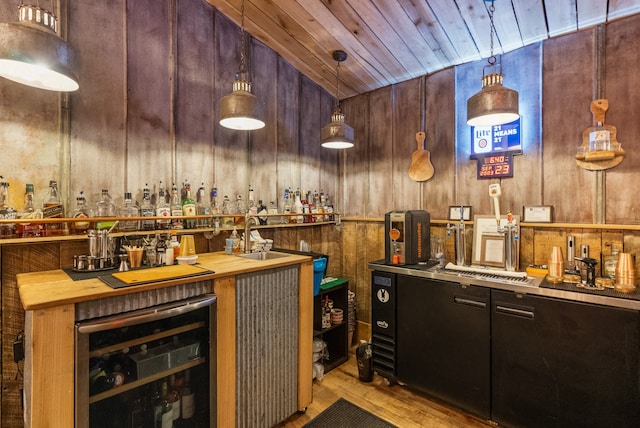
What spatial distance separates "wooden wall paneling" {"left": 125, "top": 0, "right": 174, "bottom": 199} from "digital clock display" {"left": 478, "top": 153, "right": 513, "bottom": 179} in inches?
93.2

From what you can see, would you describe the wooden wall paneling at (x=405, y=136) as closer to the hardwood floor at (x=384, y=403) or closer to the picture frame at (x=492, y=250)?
the picture frame at (x=492, y=250)

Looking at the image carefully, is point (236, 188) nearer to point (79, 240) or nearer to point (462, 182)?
point (79, 240)

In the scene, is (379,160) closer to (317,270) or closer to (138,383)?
(317,270)

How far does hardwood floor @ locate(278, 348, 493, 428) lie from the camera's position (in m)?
2.08

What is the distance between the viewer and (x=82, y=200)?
178 cm

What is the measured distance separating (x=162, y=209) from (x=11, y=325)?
913 mm

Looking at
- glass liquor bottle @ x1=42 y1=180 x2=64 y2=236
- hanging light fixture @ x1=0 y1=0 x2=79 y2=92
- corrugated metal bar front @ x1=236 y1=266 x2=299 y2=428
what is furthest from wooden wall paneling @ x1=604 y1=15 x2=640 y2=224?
glass liquor bottle @ x1=42 y1=180 x2=64 y2=236

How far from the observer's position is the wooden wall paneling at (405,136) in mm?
2932

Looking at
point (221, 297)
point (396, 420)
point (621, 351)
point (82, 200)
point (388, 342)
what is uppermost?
point (82, 200)

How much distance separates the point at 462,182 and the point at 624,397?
5.44ft

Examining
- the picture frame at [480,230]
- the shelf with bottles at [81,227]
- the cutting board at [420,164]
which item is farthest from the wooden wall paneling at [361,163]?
the shelf with bottles at [81,227]

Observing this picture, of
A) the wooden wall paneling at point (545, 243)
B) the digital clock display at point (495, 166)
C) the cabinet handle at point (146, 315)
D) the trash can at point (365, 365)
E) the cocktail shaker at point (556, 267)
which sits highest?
the digital clock display at point (495, 166)

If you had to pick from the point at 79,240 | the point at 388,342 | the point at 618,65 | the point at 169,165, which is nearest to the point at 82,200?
the point at 79,240

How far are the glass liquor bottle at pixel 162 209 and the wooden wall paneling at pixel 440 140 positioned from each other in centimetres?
215
